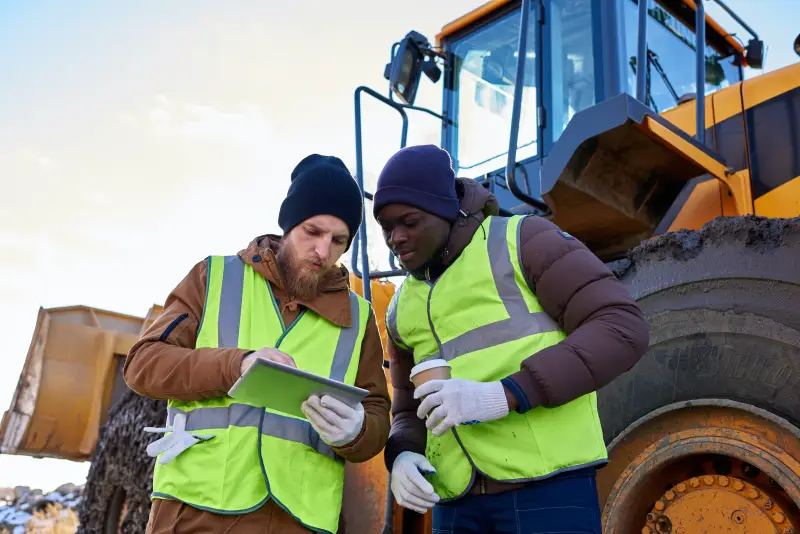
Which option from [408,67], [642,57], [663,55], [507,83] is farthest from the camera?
[507,83]

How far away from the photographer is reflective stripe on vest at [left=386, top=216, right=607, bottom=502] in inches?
67.9

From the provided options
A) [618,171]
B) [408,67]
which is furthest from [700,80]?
[408,67]

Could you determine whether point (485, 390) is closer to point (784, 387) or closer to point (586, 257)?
point (586, 257)

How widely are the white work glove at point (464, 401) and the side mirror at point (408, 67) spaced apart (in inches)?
106

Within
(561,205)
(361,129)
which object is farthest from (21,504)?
(561,205)

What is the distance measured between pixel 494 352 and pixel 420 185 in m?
0.47

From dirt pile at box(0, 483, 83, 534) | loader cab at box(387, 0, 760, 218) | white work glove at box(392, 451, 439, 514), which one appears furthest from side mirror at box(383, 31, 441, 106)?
dirt pile at box(0, 483, 83, 534)

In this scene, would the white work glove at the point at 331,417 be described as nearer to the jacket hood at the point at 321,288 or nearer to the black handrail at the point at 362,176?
the jacket hood at the point at 321,288

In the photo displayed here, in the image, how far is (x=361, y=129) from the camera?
12.7 ft

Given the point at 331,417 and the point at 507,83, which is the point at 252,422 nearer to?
the point at 331,417

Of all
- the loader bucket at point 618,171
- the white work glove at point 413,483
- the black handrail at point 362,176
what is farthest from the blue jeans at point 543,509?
the black handrail at point 362,176

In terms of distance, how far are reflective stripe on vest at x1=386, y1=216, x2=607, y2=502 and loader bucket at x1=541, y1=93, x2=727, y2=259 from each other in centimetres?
95

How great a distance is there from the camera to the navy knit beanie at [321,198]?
6.95 feet

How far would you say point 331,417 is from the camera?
1716 mm
